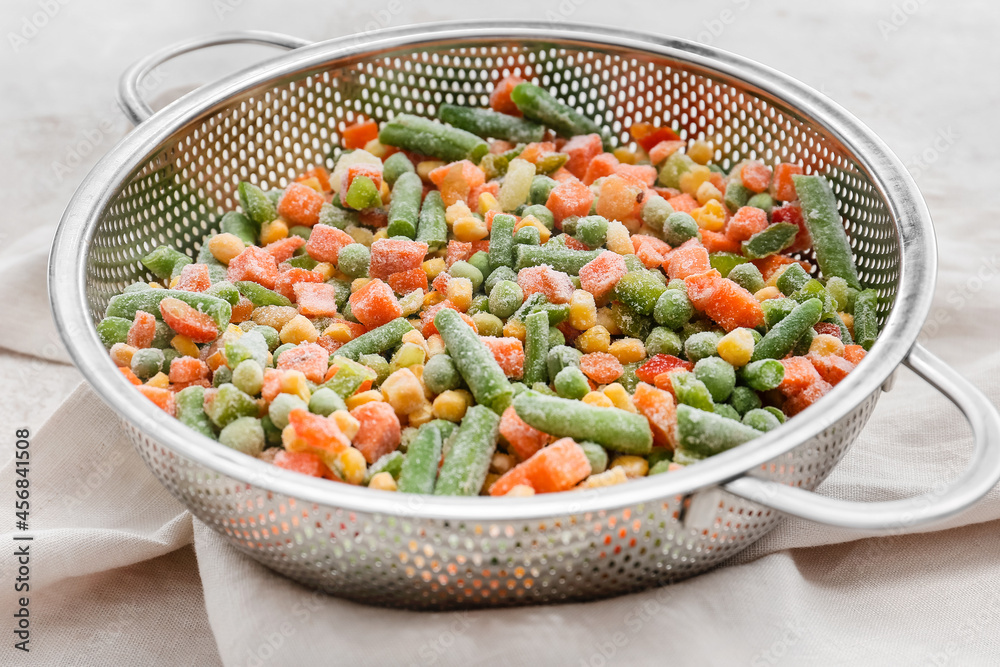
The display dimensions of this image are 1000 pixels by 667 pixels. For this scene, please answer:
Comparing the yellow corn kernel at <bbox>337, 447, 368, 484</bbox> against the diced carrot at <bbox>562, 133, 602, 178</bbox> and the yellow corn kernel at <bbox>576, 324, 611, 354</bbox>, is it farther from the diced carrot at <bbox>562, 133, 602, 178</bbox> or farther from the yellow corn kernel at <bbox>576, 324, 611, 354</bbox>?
the diced carrot at <bbox>562, 133, 602, 178</bbox>

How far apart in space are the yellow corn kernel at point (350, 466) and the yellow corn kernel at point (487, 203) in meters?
0.91

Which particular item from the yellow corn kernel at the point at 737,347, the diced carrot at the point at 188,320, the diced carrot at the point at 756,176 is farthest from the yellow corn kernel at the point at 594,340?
the diced carrot at the point at 188,320

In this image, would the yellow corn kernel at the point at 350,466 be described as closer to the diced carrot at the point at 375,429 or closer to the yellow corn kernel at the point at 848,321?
the diced carrot at the point at 375,429

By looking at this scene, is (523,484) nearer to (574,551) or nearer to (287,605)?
(574,551)

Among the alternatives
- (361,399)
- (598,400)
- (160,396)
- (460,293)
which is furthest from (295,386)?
(598,400)

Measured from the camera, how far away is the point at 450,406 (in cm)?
177

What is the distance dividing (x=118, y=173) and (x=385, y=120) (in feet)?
2.88

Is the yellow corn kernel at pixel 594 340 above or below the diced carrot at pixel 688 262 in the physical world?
below

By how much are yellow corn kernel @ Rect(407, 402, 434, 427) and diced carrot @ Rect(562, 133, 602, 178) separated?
3.20 feet

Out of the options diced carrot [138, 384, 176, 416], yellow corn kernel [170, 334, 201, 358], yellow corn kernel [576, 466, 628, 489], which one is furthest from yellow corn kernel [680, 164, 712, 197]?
diced carrot [138, 384, 176, 416]

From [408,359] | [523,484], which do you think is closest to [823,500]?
[523,484]

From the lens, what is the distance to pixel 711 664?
1549 mm

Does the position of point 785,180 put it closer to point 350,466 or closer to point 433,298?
point 433,298

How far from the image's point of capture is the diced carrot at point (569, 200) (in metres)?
2.23
